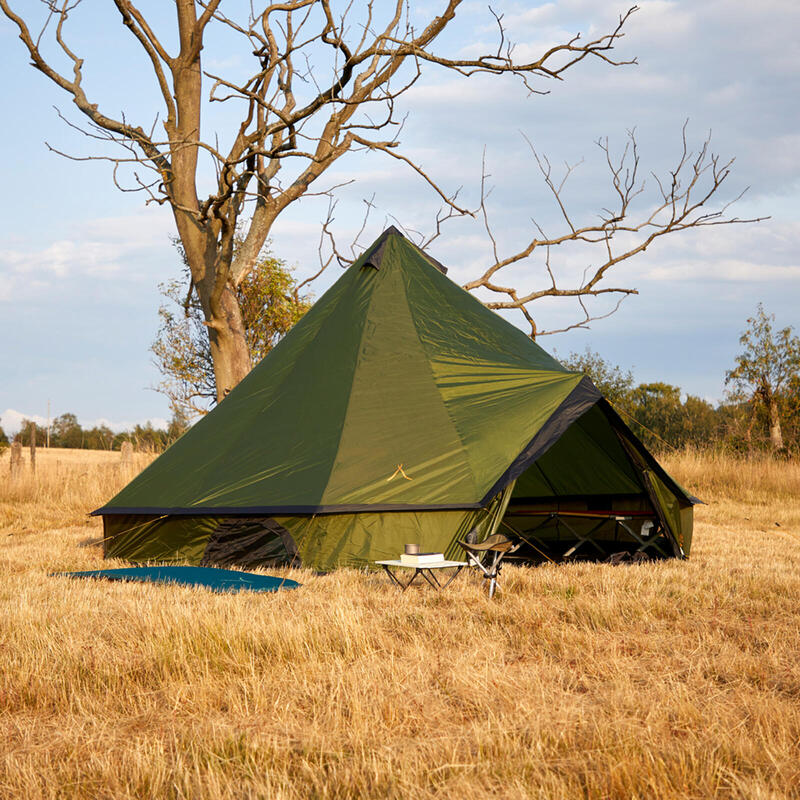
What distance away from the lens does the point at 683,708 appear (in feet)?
8.59

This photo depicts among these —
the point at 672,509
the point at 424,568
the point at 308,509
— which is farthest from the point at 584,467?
the point at 424,568

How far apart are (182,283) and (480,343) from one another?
1523 centimetres

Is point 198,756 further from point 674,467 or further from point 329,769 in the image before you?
point 674,467

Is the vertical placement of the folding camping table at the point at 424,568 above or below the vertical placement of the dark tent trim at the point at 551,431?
below

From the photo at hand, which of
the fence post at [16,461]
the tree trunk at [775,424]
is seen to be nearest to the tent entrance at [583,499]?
the fence post at [16,461]

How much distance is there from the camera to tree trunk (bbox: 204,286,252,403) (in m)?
11.7

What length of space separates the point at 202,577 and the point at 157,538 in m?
1.23

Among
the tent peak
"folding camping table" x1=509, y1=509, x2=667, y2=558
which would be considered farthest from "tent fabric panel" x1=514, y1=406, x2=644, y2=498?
the tent peak

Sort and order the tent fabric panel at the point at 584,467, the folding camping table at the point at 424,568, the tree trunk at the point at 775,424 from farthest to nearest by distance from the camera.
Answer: the tree trunk at the point at 775,424 → the tent fabric panel at the point at 584,467 → the folding camping table at the point at 424,568

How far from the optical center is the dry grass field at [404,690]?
2.21 meters

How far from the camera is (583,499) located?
838 cm

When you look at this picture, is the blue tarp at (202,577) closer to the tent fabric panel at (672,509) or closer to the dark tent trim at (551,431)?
the dark tent trim at (551,431)

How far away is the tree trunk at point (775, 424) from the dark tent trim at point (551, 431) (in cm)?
1666

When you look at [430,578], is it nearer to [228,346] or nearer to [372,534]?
[372,534]
